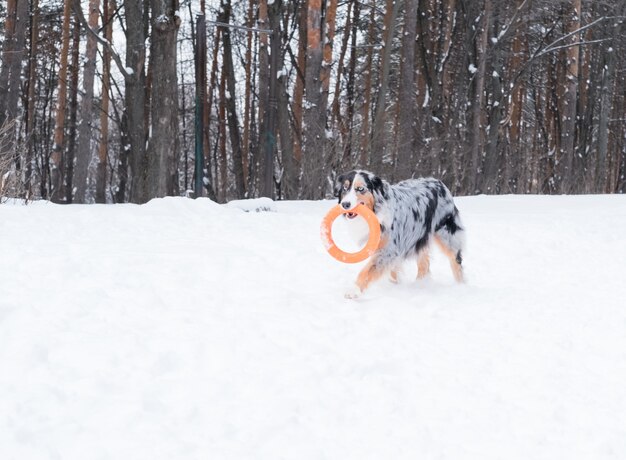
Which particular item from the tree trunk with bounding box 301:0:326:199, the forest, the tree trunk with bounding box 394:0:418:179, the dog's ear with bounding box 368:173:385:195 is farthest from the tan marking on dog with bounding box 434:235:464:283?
the tree trunk with bounding box 394:0:418:179

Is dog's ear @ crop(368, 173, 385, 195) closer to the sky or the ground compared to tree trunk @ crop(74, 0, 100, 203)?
closer to the ground

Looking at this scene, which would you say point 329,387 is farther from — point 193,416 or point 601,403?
point 601,403

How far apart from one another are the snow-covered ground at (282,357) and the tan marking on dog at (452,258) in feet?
0.62

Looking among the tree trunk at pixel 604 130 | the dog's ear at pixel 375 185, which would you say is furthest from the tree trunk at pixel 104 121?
the tree trunk at pixel 604 130

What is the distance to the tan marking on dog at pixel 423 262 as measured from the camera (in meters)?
5.57

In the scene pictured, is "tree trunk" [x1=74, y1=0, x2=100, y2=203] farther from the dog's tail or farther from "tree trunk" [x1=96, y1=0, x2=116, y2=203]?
the dog's tail

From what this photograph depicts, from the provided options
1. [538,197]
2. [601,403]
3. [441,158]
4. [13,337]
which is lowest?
[601,403]

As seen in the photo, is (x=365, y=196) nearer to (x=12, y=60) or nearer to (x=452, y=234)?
(x=452, y=234)

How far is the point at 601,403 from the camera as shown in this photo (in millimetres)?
2904

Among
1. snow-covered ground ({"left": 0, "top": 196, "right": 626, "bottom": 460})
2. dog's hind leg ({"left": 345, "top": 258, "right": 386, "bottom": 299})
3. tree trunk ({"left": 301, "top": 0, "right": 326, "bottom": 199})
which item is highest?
tree trunk ({"left": 301, "top": 0, "right": 326, "bottom": 199})

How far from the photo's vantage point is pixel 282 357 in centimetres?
331

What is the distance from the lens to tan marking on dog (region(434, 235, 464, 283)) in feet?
18.4

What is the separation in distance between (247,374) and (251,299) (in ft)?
4.42

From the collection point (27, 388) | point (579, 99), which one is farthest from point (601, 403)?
point (579, 99)
